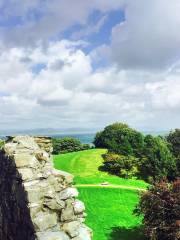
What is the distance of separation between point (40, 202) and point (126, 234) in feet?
92.9

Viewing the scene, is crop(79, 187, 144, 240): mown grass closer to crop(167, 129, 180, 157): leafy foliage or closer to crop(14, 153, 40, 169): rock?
crop(14, 153, 40, 169): rock

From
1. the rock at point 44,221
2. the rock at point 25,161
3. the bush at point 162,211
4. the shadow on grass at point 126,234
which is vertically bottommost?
the shadow on grass at point 126,234

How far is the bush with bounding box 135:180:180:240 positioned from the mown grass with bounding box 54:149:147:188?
31.8 m

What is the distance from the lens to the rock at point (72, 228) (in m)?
11.8

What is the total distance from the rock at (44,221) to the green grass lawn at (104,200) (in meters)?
26.6

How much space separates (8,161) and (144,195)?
1899 centimetres

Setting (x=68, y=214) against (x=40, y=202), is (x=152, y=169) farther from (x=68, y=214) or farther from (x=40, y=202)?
(x=40, y=202)

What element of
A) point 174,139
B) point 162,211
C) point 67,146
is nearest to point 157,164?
point 174,139

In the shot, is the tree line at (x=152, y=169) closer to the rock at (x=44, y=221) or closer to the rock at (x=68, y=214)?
the rock at (x=68, y=214)

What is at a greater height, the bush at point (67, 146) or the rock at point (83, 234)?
the bush at point (67, 146)

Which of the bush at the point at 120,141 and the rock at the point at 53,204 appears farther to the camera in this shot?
the bush at the point at 120,141

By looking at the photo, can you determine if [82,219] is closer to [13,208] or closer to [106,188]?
[13,208]

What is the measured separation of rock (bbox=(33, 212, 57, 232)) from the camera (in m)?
11.7

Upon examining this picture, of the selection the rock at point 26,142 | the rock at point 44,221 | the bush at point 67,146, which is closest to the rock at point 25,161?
the rock at point 26,142
